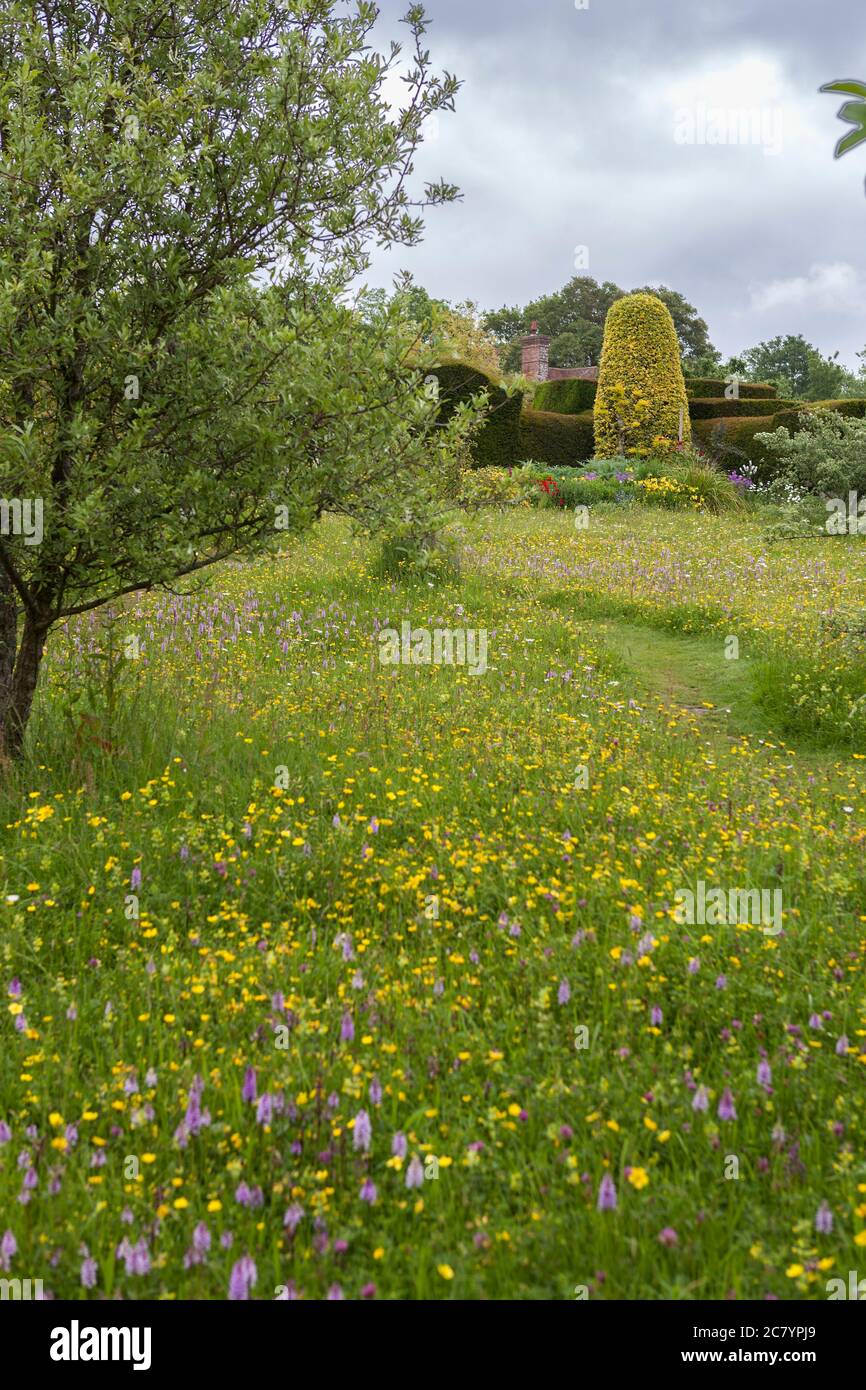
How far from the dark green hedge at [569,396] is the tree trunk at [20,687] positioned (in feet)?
115

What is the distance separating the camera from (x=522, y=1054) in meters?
3.39

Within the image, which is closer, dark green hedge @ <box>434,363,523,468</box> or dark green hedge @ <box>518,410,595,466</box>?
dark green hedge @ <box>434,363,523,468</box>

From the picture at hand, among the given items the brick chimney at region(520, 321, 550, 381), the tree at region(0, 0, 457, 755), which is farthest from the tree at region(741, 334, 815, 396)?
the tree at region(0, 0, 457, 755)

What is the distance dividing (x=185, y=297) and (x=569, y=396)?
35805mm

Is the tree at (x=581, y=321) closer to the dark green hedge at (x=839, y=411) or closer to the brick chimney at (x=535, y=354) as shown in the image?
the brick chimney at (x=535, y=354)

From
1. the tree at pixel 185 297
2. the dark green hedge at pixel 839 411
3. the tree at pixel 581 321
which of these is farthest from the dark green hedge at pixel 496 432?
the tree at pixel 581 321

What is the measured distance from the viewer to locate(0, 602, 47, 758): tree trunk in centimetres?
592

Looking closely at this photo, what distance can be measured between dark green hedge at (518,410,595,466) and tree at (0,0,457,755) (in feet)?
79.7

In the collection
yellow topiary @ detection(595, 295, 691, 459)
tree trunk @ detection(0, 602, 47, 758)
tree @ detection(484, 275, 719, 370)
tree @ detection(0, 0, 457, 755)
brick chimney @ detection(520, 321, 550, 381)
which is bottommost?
tree trunk @ detection(0, 602, 47, 758)

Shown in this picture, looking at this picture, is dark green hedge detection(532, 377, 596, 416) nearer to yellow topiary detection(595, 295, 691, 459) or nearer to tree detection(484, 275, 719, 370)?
yellow topiary detection(595, 295, 691, 459)

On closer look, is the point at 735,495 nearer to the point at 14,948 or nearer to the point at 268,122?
the point at 268,122

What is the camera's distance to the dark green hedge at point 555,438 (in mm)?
30000

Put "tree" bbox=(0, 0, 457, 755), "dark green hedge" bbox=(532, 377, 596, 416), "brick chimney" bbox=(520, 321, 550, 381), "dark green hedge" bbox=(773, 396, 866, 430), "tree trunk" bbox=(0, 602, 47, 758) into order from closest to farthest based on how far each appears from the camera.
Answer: "tree" bbox=(0, 0, 457, 755)
"tree trunk" bbox=(0, 602, 47, 758)
"dark green hedge" bbox=(773, 396, 866, 430)
"dark green hedge" bbox=(532, 377, 596, 416)
"brick chimney" bbox=(520, 321, 550, 381)

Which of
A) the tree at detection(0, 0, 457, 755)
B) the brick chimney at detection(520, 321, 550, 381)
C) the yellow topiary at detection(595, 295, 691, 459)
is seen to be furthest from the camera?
the brick chimney at detection(520, 321, 550, 381)
